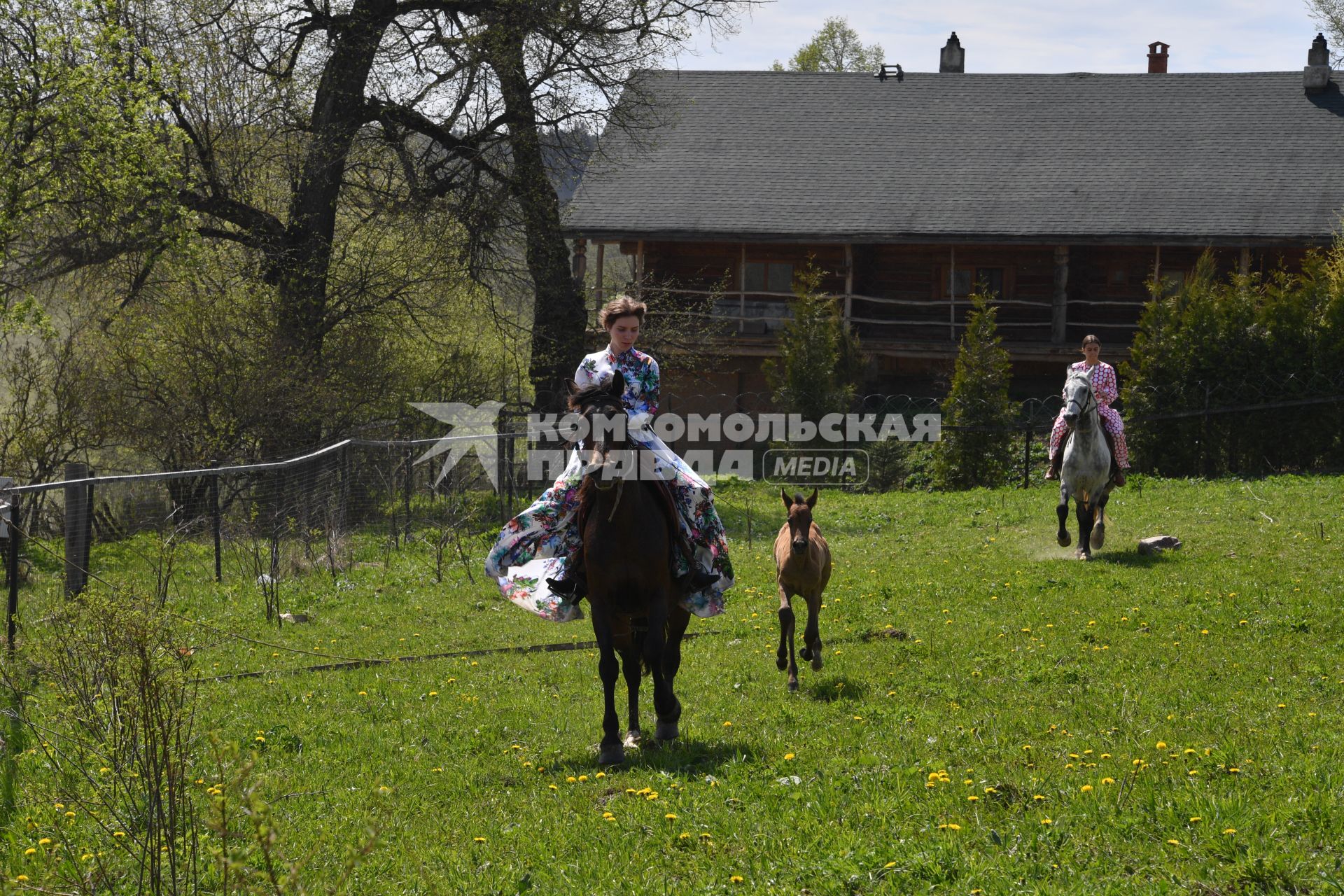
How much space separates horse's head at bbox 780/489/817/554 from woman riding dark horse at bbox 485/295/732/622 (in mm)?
1398

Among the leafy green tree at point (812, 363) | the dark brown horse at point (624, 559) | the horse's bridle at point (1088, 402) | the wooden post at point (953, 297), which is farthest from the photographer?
the wooden post at point (953, 297)

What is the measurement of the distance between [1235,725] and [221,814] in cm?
560

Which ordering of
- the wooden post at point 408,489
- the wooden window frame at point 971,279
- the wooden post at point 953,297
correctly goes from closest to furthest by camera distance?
the wooden post at point 408,489 < the wooden post at point 953,297 < the wooden window frame at point 971,279

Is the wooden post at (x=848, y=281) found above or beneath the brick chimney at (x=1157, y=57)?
beneath

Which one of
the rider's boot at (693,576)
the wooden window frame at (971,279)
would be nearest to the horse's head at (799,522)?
the rider's boot at (693,576)

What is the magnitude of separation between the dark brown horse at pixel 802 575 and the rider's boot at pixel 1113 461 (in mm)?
6312

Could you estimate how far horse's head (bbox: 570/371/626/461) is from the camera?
6.71 m

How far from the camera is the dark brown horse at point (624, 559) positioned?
6824 mm

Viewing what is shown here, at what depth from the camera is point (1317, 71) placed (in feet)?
114

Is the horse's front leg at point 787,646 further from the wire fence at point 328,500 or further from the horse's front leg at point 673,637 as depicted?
the wire fence at point 328,500

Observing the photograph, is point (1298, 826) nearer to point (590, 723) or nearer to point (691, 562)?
point (691, 562)

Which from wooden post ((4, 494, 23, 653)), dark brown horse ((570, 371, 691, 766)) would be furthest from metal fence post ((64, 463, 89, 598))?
dark brown horse ((570, 371, 691, 766))

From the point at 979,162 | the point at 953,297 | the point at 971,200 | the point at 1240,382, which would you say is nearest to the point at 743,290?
the point at 953,297

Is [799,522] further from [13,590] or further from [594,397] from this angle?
[13,590]
